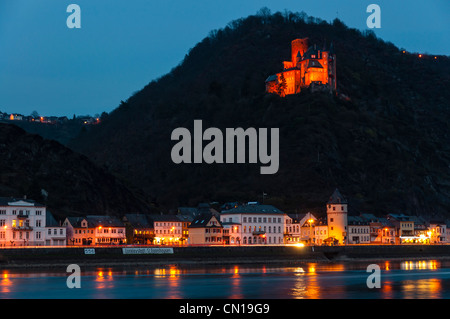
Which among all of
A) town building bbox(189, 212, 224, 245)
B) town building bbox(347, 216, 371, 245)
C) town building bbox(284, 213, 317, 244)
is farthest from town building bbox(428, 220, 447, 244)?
town building bbox(189, 212, 224, 245)

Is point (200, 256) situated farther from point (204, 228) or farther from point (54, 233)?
point (54, 233)

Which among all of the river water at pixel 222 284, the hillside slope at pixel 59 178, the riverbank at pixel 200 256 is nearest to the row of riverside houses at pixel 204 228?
the hillside slope at pixel 59 178

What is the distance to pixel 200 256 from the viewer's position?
92688 mm

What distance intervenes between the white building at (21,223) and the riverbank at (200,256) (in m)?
13.2

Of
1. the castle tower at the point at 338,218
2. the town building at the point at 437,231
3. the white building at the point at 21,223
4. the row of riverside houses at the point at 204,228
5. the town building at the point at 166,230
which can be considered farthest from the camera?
the town building at the point at 437,231

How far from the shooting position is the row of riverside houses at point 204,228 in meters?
98.4

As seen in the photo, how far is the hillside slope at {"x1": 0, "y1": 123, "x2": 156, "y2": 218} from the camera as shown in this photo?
128m

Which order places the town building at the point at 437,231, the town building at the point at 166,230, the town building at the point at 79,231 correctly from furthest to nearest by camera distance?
the town building at the point at 437,231 < the town building at the point at 166,230 < the town building at the point at 79,231

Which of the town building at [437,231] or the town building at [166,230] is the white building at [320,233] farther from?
the town building at [437,231]

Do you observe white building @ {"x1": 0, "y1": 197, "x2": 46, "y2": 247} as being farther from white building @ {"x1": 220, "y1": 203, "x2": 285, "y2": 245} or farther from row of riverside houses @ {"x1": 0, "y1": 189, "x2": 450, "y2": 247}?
white building @ {"x1": 220, "y1": 203, "x2": 285, "y2": 245}

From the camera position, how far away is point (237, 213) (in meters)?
113


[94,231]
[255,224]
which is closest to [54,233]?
[94,231]

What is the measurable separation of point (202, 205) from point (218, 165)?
1697 inches
